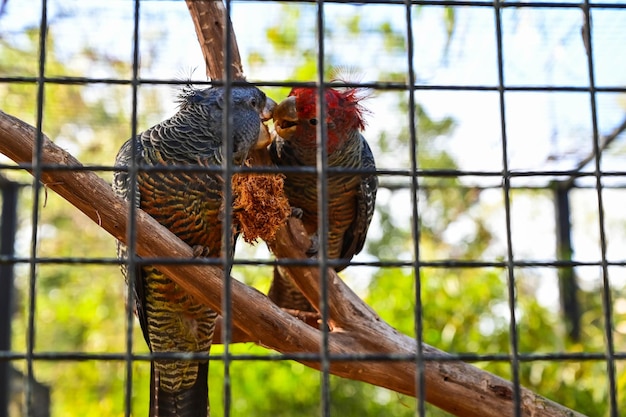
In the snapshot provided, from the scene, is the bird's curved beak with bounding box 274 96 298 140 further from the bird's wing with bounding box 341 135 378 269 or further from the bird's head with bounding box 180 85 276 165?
the bird's wing with bounding box 341 135 378 269

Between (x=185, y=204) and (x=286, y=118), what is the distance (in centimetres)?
56


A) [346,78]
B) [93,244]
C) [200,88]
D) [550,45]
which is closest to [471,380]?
[346,78]

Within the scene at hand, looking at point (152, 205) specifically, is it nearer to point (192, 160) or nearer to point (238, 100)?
point (192, 160)

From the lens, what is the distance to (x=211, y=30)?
2.66 m

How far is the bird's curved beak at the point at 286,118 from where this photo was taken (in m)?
2.84

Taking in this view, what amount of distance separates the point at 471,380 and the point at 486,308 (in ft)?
8.82

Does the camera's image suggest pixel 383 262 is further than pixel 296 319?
No

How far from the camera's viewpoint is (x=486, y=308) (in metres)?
5.05

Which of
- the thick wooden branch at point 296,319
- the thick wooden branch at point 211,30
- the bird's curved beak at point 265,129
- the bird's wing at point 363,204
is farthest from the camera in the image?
the bird's wing at point 363,204

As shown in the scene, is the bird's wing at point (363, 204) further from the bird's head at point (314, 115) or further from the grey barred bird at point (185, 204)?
the grey barred bird at point (185, 204)

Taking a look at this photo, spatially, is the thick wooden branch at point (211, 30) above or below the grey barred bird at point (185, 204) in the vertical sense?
above

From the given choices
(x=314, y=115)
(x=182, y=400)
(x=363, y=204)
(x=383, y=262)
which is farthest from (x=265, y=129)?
(x=383, y=262)

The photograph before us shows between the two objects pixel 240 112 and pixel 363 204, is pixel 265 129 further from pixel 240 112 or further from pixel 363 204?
pixel 363 204

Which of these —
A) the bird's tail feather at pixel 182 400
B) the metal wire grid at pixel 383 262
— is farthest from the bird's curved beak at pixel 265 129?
the metal wire grid at pixel 383 262
